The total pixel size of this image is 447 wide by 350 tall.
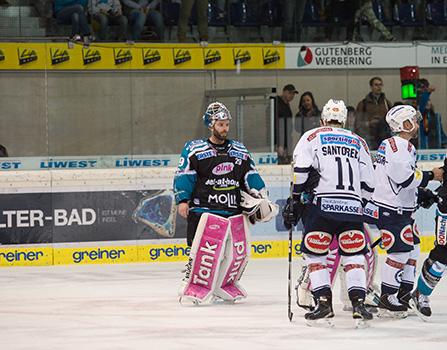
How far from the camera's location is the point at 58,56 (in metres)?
11.8

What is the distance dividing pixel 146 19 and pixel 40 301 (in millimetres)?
5635

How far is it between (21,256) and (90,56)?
2.49 meters

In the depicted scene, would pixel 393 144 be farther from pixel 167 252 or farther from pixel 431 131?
pixel 431 131

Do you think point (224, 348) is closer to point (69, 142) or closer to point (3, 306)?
point (3, 306)

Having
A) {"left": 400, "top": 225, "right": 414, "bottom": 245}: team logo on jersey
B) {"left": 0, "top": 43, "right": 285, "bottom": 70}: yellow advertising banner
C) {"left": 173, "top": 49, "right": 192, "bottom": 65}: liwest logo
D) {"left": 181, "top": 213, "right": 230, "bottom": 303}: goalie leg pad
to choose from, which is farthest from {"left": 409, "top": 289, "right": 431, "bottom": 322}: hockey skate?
{"left": 173, "top": 49, "right": 192, "bottom": 65}: liwest logo

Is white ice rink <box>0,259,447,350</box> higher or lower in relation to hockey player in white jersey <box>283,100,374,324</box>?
lower

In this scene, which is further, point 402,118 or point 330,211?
point 402,118

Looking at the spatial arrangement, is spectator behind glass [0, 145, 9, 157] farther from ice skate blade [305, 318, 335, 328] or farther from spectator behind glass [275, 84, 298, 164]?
ice skate blade [305, 318, 335, 328]

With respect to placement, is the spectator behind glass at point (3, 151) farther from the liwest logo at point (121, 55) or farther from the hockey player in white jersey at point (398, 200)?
the hockey player in white jersey at point (398, 200)

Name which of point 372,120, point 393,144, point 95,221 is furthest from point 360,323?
point 372,120

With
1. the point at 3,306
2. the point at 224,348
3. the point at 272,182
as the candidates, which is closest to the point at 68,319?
the point at 3,306

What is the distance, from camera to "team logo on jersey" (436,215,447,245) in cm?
717

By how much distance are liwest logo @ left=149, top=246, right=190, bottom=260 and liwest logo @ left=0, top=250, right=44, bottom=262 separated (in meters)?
1.06

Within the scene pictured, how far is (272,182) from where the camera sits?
11.3 meters
